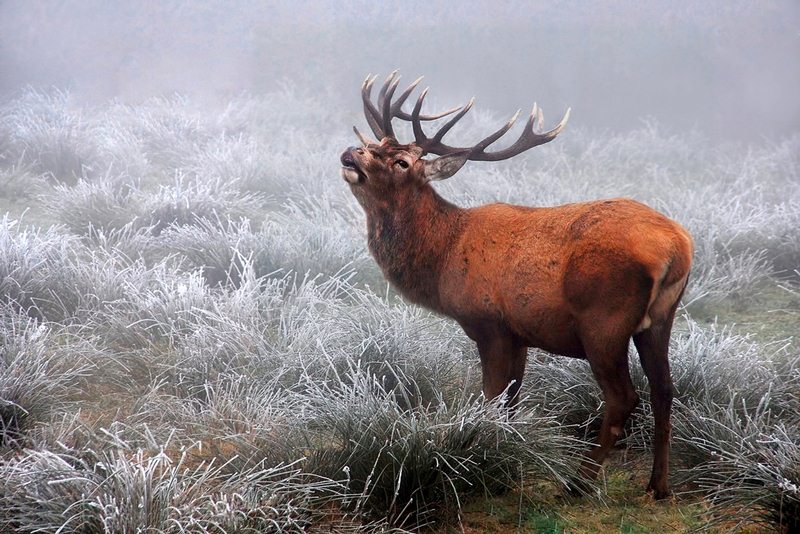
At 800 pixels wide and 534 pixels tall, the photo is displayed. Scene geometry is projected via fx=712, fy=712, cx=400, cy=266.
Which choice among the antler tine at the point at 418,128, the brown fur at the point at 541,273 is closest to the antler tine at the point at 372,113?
the antler tine at the point at 418,128

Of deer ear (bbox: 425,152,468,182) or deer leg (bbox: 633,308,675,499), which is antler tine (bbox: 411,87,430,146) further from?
deer leg (bbox: 633,308,675,499)

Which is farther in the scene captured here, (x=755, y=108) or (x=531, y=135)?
(x=755, y=108)

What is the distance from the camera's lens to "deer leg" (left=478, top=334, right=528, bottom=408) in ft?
9.29

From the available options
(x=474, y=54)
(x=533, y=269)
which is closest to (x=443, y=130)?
(x=533, y=269)

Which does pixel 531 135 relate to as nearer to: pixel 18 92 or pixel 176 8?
pixel 176 8

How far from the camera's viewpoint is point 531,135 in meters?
3.20

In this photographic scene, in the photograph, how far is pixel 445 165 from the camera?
3.08 meters

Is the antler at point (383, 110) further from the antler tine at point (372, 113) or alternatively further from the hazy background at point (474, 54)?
the hazy background at point (474, 54)

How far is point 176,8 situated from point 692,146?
764 cm

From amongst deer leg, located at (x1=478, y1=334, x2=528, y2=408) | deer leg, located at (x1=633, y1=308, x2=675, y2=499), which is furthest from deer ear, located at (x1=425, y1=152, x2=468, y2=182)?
deer leg, located at (x1=633, y1=308, x2=675, y2=499)

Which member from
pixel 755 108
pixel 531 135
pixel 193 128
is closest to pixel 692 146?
pixel 755 108

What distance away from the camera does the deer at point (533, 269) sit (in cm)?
245

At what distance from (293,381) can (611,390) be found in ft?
5.22

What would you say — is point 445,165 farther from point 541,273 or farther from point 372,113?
point 541,273
